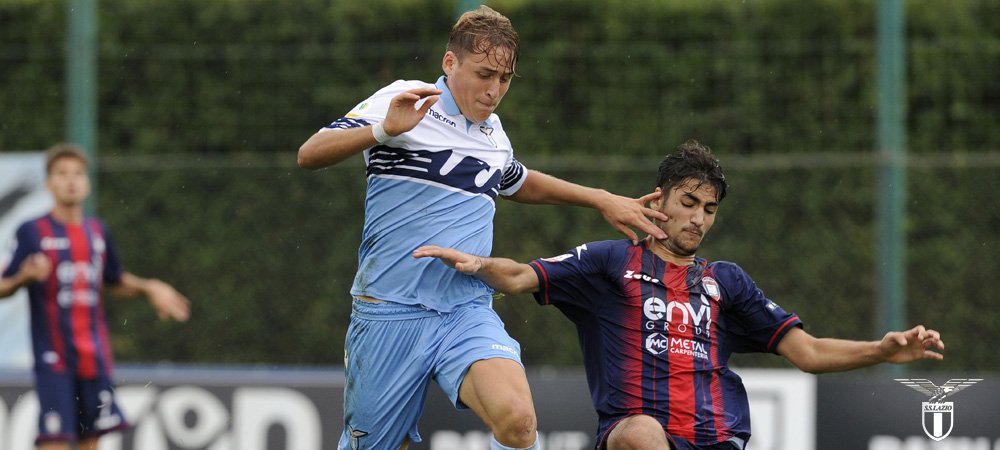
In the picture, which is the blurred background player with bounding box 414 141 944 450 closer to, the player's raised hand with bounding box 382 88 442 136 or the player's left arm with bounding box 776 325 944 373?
the player's left arm with bounding box 776 325 944 373

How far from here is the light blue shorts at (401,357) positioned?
4438 mm

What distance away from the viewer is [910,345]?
14.8 ft

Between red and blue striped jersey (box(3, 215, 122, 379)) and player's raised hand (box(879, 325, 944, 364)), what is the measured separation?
4.75 m

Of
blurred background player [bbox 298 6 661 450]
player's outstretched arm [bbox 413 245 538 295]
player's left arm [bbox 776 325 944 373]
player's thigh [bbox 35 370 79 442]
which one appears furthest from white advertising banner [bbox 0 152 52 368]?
player's left arm [bbox 776 325 944 373]

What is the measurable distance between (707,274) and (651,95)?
4549 millimetres

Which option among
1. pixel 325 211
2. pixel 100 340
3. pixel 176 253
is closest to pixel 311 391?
pixel 100 340

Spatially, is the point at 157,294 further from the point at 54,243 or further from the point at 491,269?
the point at 491,269

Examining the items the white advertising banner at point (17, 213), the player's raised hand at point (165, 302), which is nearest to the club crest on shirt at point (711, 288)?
the player's raised hand at point (165, 302)

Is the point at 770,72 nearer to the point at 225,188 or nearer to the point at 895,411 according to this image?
the point at 895,411

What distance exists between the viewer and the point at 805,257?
8.50 m

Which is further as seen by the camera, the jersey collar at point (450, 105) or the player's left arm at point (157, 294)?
the player's left arm at point (157, 294)

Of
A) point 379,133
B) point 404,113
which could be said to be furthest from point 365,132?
point 404,113

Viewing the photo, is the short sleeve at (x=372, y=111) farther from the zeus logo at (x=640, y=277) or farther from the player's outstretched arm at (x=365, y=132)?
the zeus logo at (x=640, y=277)

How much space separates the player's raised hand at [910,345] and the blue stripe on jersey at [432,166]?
5.50 feet
